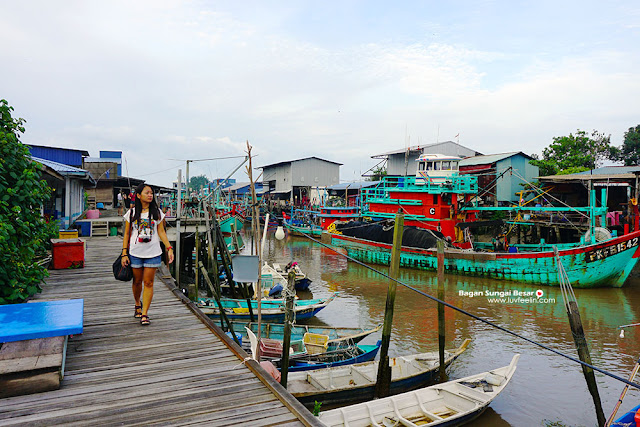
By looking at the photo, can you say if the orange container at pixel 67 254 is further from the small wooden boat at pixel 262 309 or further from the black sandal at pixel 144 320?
the black sandal at pixel 144 320

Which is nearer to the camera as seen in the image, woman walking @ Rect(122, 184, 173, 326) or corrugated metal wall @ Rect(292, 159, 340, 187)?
woman walking @ Rect(122, 184, 173, 326)

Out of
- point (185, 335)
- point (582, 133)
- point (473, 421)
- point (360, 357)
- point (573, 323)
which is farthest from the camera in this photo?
point (582, 133)

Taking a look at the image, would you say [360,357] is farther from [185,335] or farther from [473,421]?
[185,335]

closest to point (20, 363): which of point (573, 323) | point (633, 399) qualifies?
point (573, 323)

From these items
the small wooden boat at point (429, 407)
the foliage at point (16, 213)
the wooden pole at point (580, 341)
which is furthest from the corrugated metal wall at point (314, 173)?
the foliage at point (16, 213)

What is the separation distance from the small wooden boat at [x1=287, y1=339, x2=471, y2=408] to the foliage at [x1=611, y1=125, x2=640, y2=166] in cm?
2962

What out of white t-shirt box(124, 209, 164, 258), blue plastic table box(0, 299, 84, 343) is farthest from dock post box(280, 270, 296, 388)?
blue plastic table box(0, 299, 84, 343)

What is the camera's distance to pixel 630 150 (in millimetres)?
31266

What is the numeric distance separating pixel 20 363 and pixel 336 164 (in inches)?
2026

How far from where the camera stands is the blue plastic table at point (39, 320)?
409 centimetres

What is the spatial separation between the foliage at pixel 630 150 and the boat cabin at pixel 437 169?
14.0 metres

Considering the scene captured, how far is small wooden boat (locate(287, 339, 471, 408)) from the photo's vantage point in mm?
7910

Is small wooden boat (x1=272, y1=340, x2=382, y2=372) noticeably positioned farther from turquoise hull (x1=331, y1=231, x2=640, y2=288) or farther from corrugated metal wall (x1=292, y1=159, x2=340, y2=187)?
corrugated metal wall (x1=292, y1=159, x2=340, y2=187)

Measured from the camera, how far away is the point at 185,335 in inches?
222
